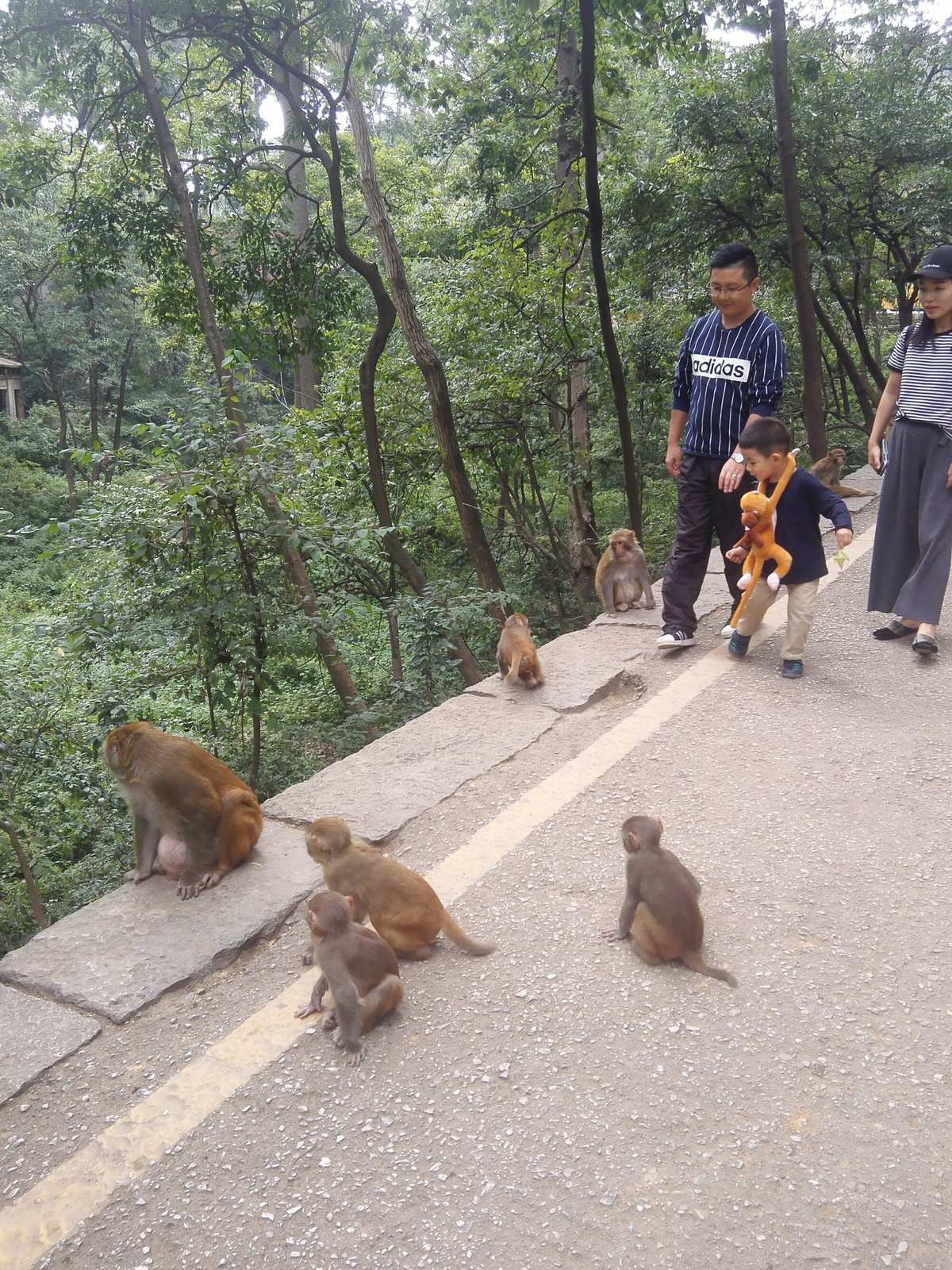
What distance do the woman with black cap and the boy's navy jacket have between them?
0.58 meters

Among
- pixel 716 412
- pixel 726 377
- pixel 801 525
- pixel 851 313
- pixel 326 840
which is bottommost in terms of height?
pixel 326 840

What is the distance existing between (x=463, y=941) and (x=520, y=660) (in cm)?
216

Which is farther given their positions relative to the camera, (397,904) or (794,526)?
(794,526)

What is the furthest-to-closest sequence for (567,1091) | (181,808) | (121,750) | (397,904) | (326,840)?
(121,750) < (181,808) < (326,840) < (397,904) < (567,1091)

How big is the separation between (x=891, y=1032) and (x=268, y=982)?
1.70m

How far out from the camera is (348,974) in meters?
2.50

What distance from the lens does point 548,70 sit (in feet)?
33.1

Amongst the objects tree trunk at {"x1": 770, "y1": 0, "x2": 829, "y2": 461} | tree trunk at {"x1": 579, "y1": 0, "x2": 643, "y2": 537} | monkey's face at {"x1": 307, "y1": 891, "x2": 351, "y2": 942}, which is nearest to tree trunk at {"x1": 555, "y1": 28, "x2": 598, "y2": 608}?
tree trunk at {"x1": 579, "y1": 0, "x2": 643, "y2": 537}

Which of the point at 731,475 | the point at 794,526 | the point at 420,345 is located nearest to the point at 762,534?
the point at 794,526

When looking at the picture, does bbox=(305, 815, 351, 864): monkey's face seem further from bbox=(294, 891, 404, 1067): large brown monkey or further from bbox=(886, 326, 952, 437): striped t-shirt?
bbox=(886, 326, 952, 437): striped t-shirt

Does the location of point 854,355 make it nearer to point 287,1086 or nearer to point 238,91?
point 238,91

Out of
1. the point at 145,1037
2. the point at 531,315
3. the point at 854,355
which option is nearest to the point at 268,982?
the point at 145,1037

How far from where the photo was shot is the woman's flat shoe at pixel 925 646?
4.87 meters

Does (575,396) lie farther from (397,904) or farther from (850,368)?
(397,904)
